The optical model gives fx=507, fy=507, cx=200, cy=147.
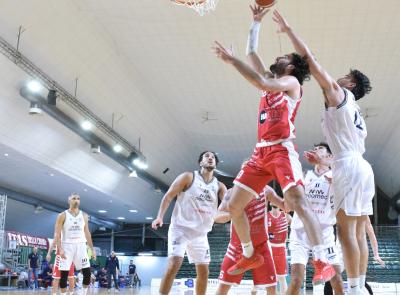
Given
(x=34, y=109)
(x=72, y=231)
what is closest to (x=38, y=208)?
(x=34, y=109)

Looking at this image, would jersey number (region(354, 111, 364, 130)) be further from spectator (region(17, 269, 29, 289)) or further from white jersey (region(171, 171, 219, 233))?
spectator (region(17, 269, 29, 289))

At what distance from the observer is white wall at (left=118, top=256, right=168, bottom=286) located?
111 ft

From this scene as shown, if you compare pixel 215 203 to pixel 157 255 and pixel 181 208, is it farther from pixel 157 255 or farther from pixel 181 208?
pixel 157 255

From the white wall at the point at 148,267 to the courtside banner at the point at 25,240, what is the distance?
8.65m

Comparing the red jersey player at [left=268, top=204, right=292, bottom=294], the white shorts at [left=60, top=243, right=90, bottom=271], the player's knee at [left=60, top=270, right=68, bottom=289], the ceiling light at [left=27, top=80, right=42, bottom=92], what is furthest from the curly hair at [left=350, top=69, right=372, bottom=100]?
the ceiling light at [left=27, top=80, right=42, bottom=92]

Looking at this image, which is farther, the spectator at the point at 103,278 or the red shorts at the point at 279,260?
the spectator at the point at 103,278

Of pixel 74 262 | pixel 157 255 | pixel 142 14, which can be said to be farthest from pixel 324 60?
pixel 157 255

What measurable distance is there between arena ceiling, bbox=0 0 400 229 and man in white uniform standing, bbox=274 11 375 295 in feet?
24.8

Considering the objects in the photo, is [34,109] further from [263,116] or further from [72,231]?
[263,116]

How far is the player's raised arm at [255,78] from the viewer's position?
397 cm

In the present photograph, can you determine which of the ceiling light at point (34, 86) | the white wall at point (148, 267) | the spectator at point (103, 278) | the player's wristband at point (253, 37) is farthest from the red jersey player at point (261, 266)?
the white wall at point (148, 267)

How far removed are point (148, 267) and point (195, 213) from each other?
28.7 metres

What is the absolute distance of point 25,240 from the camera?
24000 mm

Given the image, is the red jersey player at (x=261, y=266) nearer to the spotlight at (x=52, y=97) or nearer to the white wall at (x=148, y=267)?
the spotlight at (x=52, y=97)
